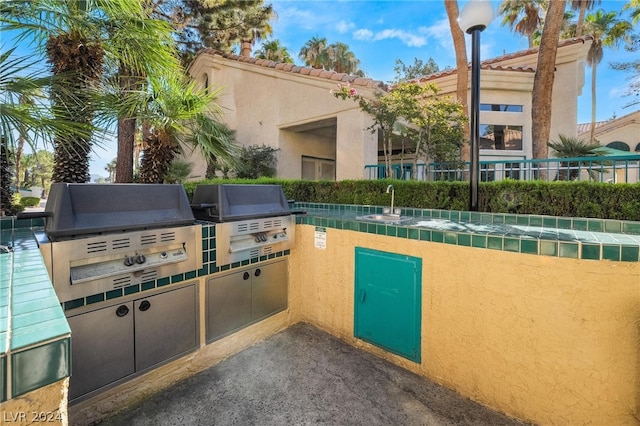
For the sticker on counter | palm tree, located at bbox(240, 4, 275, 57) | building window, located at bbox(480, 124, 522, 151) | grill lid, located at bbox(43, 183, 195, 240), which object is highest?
palm tree, located at bbox(240, 4, 275, 57)

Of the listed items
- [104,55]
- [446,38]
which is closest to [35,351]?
[104,55]

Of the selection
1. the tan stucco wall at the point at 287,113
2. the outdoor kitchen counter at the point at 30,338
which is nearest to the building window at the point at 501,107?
the tan stucco wall at the point at 287,113

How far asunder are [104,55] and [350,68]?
2162 cm

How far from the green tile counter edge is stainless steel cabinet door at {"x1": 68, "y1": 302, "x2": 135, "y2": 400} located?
1.88 metres

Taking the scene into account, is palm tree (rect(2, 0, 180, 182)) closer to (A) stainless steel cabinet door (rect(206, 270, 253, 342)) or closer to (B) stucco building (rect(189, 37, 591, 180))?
(A) stainless steel cabinet door (rect(206, 270, 253, 342))

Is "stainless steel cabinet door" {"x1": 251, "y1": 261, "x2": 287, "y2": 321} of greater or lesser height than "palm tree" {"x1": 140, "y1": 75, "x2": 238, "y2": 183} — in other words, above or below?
below

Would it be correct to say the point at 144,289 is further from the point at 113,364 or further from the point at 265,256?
the point at 265,256

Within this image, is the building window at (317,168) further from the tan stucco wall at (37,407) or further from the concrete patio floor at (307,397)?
the tan stucco wall at (37,407)

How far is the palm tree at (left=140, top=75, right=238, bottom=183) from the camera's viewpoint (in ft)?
13.3

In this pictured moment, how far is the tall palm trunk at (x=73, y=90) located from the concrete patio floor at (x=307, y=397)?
293cm

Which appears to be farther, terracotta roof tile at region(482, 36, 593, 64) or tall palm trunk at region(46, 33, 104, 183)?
terracotta roof tile at region(482, 36, 593, 64)

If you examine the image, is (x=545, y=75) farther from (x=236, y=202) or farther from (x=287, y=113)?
(x=236, y=202)

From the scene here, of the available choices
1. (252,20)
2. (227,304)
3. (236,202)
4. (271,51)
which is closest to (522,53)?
(252,20)

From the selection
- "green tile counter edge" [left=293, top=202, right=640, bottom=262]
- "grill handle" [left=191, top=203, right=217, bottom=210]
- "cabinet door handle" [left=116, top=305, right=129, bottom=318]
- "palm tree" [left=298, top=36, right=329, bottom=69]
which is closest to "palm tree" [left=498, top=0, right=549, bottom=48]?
"palm tree" [left=298, top=36, right=329, bottom=69]
